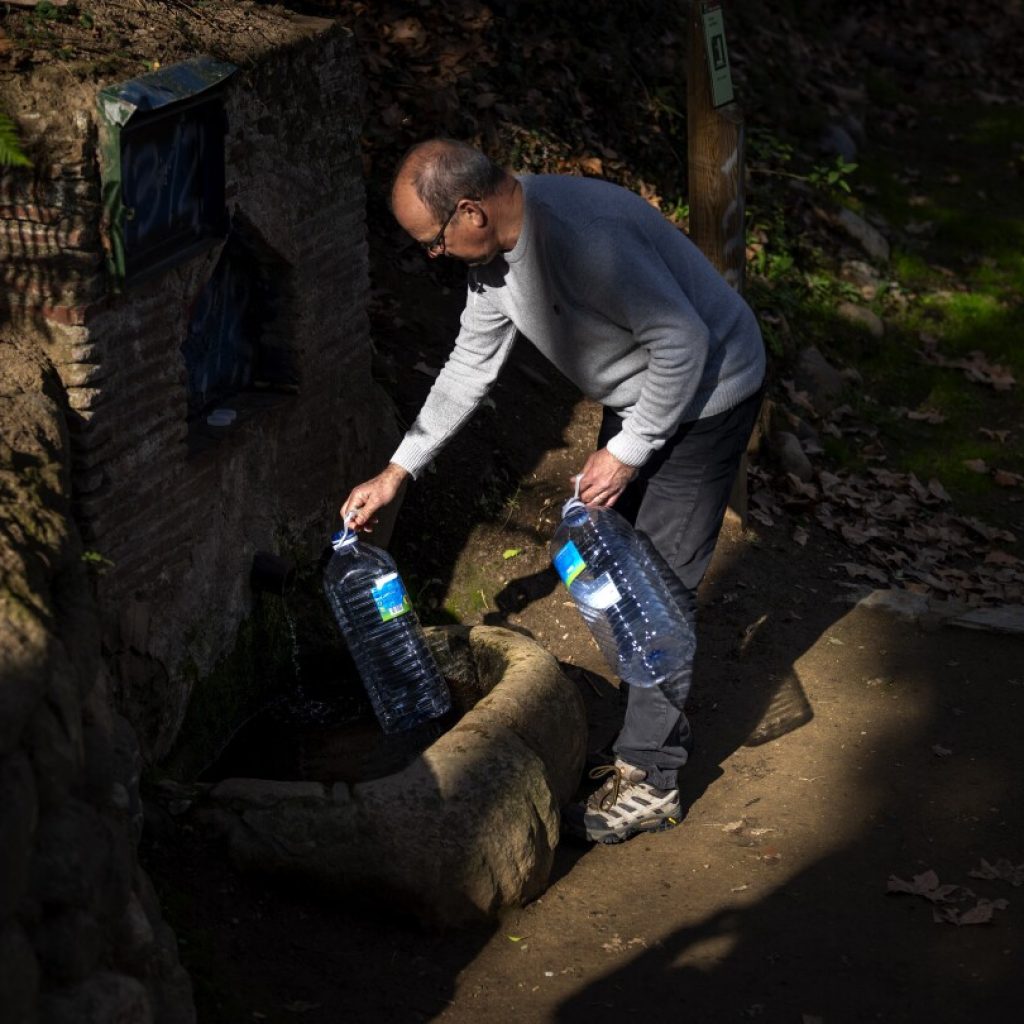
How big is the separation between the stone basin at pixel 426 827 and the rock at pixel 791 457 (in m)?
3.91

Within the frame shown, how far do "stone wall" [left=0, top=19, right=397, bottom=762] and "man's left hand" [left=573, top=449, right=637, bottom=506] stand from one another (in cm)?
151

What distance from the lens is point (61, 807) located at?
3213 mm

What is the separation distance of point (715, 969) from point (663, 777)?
87 centimetres

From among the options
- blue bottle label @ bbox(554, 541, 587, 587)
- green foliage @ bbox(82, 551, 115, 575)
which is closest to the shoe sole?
blue bottle label @ bbox(554, 541, 587, 587)

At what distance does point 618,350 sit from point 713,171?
238 centimetres

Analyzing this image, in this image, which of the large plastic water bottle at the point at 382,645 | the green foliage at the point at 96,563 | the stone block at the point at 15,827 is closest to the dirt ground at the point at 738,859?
the large plastic water bottle at the point at 382,645

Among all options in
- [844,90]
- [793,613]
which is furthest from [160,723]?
[844,90]

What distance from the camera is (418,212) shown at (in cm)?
444

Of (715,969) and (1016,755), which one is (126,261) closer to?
(715,969)

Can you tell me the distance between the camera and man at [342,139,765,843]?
14.8 ft

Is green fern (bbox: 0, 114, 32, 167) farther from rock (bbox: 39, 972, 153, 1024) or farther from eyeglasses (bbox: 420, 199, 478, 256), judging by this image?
rock (bbox: 39, 972, 153, 1024)

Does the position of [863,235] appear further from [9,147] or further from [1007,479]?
[9,147]

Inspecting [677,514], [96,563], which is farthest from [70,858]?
[677,514]

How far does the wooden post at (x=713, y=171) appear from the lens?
6.65 meters
